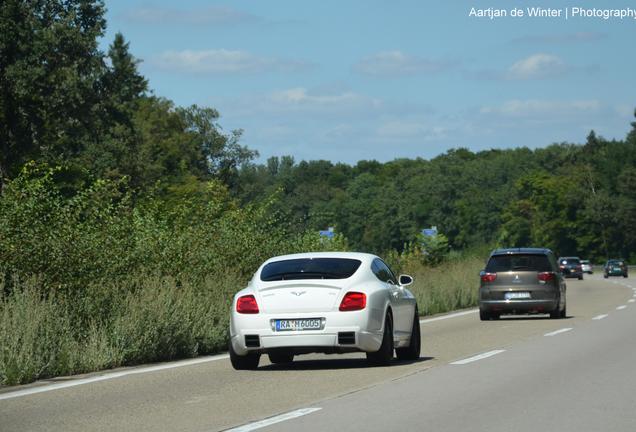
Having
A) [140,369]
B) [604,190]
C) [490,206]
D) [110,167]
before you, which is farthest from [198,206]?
[490,206]

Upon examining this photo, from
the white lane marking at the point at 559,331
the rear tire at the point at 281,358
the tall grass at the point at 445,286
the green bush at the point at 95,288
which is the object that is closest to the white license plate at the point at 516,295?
the tall grass at the point at 445,286

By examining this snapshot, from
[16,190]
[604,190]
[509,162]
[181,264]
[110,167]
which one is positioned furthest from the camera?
[509,162]

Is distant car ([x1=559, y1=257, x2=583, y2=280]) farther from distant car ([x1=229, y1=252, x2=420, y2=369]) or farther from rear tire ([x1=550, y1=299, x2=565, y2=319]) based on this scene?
distant car ([x1=229, y1=252, x2=420, y2=369])

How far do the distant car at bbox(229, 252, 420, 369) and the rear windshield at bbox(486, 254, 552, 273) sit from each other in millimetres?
14077

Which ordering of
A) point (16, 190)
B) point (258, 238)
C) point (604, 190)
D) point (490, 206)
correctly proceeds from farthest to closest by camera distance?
point (490, 206)
point (604, 190)
point (258, 238)
point (16, 190)

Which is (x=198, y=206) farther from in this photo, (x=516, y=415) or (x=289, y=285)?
(x=516, y=415)

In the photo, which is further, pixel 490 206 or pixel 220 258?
pixel 490 206

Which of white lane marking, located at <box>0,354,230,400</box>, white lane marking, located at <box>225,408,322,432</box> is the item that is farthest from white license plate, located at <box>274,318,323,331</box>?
white lane marking, located at <box>225,408,322,432</box>

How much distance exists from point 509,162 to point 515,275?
171913 millimetres

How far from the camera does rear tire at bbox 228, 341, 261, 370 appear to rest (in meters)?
15.8

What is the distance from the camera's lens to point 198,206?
95.7ft

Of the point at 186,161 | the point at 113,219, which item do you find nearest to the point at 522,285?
the point at 113,219

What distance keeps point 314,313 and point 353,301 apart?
18.8 inches

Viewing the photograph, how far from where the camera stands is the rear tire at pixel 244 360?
1577cm
